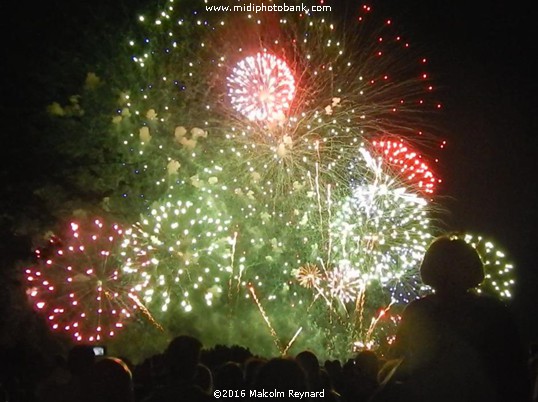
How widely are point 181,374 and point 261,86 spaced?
11.9m

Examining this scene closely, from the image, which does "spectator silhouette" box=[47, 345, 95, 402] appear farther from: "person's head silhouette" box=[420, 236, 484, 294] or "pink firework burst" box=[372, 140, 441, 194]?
"pink firework burst" box=[372, 140, 441, 194]

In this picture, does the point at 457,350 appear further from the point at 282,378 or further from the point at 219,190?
the point at 219,190

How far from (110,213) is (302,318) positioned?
10.4 m

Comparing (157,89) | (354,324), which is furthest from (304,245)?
(157,89)

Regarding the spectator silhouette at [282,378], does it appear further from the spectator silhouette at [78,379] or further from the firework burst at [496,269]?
the firework burst at [496,269]

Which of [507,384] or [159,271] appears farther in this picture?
[159,271]

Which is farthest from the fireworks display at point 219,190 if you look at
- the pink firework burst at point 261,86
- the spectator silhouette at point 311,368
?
the spectator silhouette at point 311,368

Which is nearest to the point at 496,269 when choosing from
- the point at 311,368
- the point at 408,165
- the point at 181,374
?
the point at 408,165

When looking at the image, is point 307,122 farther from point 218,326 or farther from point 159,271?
point 218,326

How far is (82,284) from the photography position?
57.1 feet

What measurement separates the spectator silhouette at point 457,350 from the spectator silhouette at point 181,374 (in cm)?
163

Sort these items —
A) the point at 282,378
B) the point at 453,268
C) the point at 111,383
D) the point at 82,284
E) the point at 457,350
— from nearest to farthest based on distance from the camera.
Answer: the point at 457,350
the point at 453,268
the point at 282,378
the point at 111,383
the point at 82,284

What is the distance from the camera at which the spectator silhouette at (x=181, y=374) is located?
13.6 feet

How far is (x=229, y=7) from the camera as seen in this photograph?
1789 centimetres
